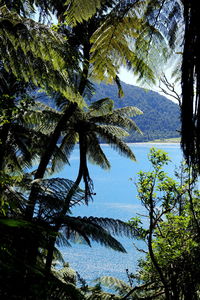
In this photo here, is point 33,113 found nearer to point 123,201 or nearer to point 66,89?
point 66,89

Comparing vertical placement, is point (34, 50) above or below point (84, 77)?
below

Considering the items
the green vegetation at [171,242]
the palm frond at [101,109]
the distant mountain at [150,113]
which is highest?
the distant mountain at [150,113]

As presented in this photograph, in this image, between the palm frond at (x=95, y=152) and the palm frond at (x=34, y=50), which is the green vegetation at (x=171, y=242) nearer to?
the palm frond at (x=34, y=50)

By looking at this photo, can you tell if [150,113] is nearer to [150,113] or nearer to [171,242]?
[150,113]

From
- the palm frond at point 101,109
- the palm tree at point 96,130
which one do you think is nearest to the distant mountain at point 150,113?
the palm tree at point 96,130

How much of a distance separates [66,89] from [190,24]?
1866mm

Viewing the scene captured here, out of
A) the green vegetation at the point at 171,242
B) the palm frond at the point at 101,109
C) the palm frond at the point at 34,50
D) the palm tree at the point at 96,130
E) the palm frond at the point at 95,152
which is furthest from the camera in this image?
the palm frond at the point at 101,109

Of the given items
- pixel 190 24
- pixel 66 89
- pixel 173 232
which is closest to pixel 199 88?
pixel 190 24

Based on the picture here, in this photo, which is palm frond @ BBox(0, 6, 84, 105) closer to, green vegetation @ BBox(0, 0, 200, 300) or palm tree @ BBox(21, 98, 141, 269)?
green vegetation @ BBox(0, 0, 200, 300)

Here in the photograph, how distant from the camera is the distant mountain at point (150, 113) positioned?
13862 cm

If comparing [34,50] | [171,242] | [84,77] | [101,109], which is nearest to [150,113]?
[101,109]

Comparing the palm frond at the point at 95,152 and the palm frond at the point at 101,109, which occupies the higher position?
the palm frond at the point at 101,109

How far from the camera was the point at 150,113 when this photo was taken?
158875 millimetres

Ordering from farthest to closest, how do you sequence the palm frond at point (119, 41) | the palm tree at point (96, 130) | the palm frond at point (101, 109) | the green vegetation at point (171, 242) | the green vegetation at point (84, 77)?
the palm frond at point (101, 109) → the palm tree at point (96, 130) → the green vegetation at point (171, 242) → the palm frond at point (119, 41) → the green vegetation at point (84, 77)
